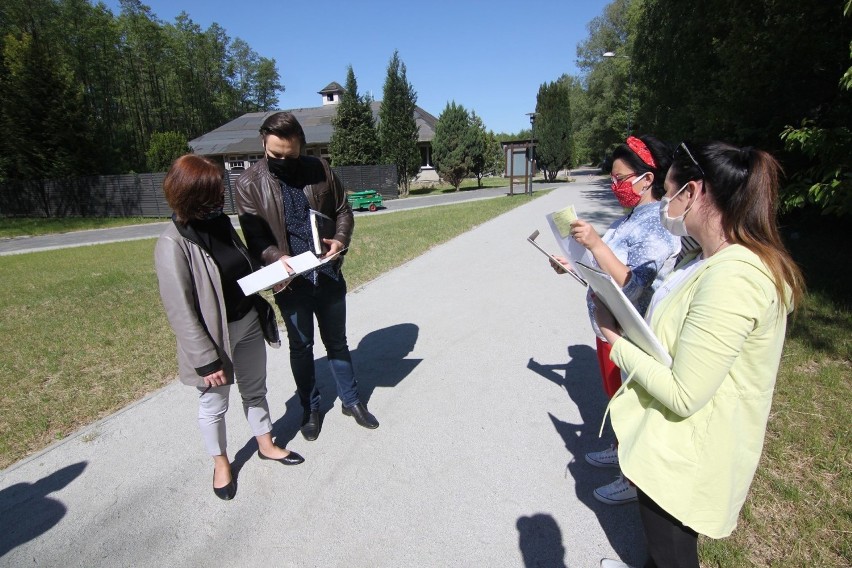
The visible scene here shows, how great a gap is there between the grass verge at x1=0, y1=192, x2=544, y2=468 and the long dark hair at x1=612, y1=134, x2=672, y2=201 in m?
4.35

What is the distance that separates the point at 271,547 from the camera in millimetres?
2359

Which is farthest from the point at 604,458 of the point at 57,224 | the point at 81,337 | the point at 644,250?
the point at 57,224

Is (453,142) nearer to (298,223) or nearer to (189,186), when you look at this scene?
(298,223)

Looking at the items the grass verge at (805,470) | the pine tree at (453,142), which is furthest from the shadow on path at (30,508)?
the pine tree at (453,142)

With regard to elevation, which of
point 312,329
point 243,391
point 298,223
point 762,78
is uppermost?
point 762,78

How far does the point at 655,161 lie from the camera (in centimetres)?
237

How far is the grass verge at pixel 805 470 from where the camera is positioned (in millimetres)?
2182

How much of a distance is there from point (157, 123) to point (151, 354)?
5687cm

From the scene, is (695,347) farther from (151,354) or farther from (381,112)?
(381,112)

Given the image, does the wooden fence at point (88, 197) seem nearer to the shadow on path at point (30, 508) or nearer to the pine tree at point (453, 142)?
the pine tree at point (453, 142)

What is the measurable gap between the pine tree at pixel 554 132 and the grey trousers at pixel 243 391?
1604 inches

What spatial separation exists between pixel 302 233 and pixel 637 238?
2.08 meters

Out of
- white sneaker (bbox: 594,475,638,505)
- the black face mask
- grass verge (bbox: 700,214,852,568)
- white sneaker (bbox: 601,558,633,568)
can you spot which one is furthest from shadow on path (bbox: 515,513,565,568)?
the black face mask

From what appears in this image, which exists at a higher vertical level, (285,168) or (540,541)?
(285,168)
